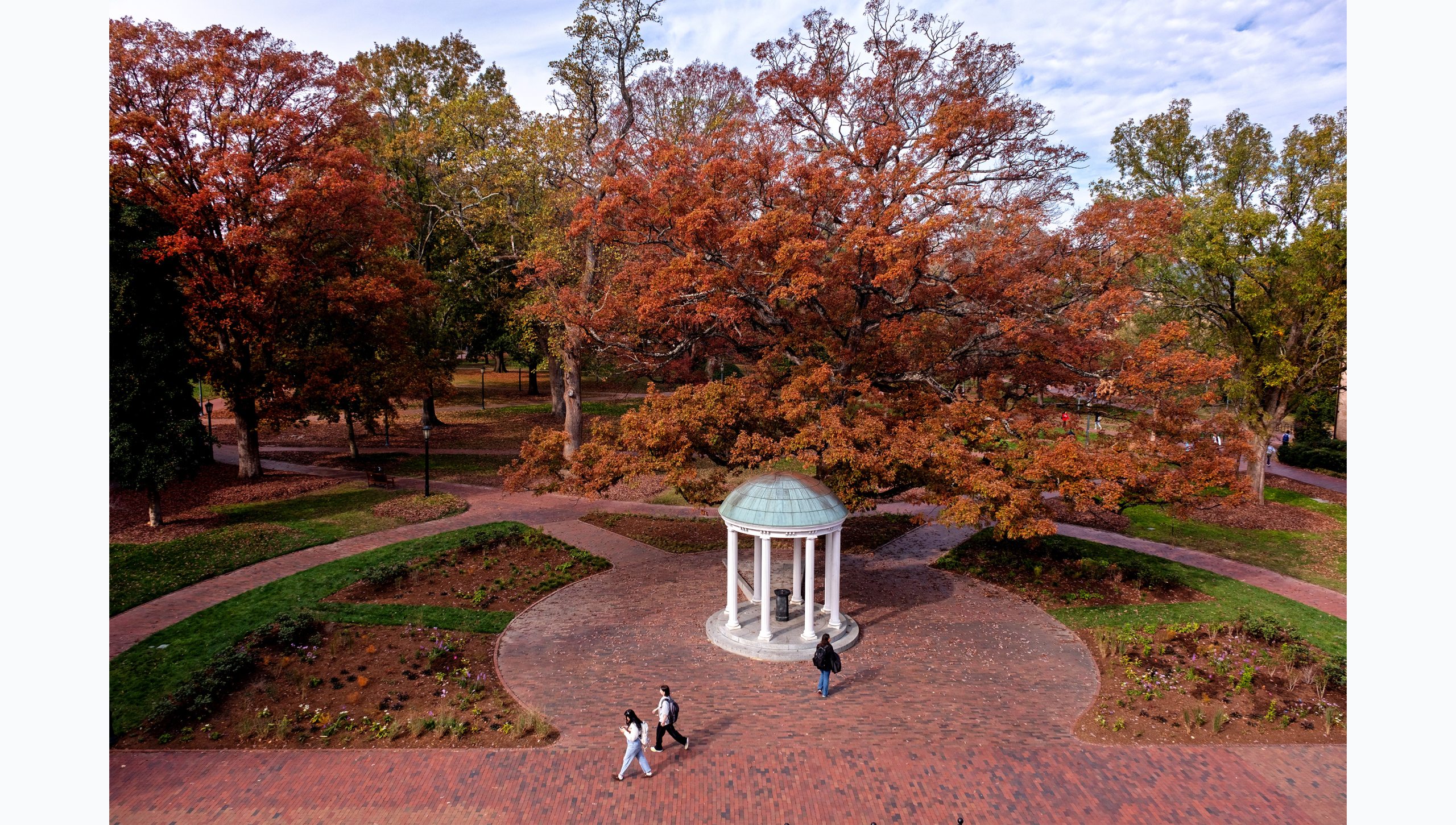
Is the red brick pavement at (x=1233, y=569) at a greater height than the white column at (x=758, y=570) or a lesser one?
lesser

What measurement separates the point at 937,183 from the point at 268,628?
57.0 ft

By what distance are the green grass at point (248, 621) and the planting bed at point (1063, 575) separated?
1243cm

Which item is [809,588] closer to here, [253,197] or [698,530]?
[698,530]

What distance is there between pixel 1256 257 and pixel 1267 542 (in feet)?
30.2

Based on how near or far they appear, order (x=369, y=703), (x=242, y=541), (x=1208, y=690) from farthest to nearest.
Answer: (x=242, y=541) → (x=1208, y=690) → (x=369, y=703)

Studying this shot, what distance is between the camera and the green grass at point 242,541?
16.8 m

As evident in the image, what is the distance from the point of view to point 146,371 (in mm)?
19656

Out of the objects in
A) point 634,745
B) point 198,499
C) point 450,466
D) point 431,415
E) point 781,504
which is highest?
point 431,415

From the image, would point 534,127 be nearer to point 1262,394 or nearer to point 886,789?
point 886,789

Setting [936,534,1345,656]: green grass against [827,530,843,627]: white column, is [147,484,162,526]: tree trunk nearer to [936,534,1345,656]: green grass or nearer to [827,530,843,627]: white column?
[827,530,843,627]: white column

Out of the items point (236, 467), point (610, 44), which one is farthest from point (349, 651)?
point (610, 44)

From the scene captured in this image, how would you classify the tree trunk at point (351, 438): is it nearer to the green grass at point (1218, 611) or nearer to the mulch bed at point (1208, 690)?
the green grass at point (1218, 611)

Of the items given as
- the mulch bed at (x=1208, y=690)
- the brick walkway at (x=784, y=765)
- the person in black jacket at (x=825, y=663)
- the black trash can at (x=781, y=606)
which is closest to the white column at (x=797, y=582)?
the black trash can at (x=781, y=606)

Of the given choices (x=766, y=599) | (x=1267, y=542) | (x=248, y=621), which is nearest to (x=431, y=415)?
(x=248, y=621)
